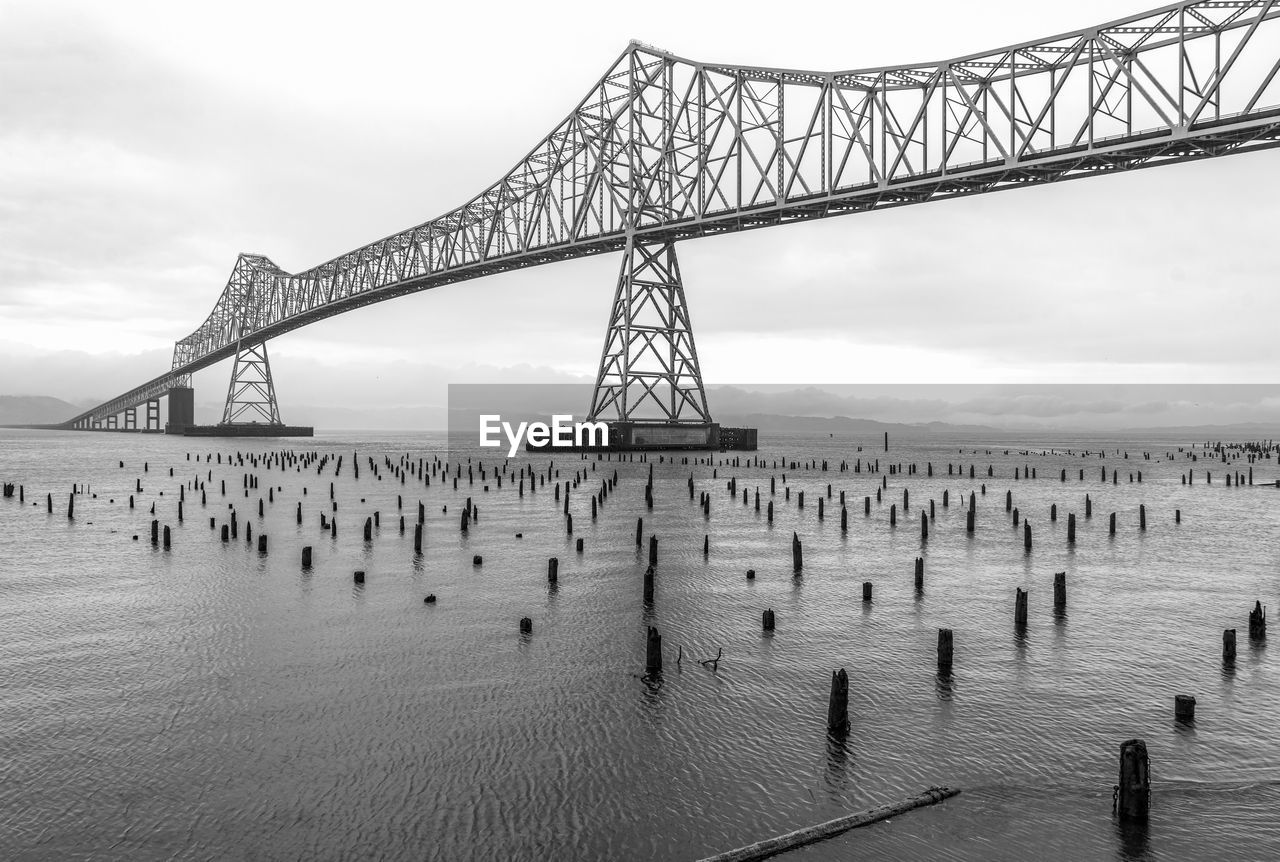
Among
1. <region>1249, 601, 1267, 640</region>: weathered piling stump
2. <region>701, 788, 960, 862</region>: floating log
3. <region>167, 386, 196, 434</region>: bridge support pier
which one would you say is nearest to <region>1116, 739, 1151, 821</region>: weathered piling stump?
<region>701, 788, 960, 862</region>: floating log

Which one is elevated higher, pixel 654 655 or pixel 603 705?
pixel 654 655

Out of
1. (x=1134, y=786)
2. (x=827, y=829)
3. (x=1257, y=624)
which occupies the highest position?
(x=1257, y=624)

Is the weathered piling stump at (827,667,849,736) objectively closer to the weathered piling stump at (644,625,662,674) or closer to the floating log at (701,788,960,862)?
the floating log at (701,788,960,862)

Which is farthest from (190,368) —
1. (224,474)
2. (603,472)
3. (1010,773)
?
(1010,773)

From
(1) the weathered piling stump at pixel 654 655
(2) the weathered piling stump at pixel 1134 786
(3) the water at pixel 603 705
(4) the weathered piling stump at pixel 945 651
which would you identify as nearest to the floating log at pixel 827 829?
(3) the water at pixel 603 705

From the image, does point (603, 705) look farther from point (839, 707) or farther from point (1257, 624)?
point (1257, 624)

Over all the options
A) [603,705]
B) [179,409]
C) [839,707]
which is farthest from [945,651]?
[179,409]
